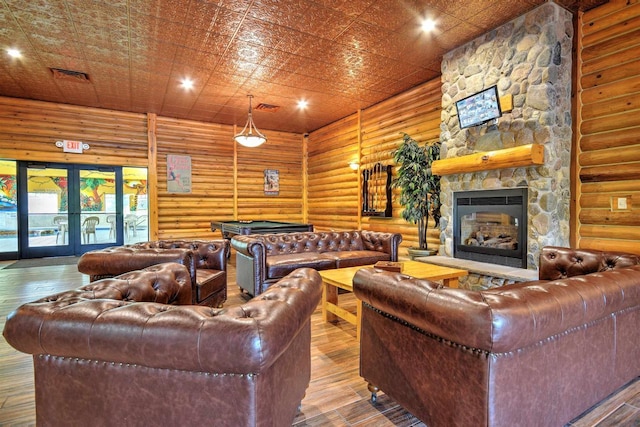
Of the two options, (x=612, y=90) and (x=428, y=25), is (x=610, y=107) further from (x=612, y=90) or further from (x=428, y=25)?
(x=428, y=25)

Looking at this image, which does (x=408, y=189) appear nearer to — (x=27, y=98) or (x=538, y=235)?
(x=538, y=235)

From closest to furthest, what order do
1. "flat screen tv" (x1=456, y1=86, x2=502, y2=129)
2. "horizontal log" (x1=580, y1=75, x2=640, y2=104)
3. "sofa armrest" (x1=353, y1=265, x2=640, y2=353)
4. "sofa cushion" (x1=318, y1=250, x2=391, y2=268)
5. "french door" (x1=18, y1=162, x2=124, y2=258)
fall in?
"sofa armrest" (x1=353, y1=265, x2=640, y2=353) → "horizontal log" (x1=580, y1=75, x2=640, y2=104) → "flat screen tv" (x1=456, y1=86, x2=502, y2=129) → "sofa cushion" (x1=318, y1=250, x2=391, y2=268) → "french door" (x1=18, y1=162, x2=124, y2=258)

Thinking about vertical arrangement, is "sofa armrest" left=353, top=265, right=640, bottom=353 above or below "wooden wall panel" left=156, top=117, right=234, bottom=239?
below

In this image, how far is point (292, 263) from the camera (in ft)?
13.6

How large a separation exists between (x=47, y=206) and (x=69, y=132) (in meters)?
1.74

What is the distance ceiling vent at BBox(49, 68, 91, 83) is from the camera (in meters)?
5.42

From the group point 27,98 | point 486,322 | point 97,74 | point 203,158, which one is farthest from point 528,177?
point 27,98

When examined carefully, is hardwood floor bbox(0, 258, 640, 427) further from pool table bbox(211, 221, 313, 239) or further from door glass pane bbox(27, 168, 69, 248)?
door glass pane bbox(27, 168, 69, 248)

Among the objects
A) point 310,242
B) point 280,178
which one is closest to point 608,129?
point 310,242

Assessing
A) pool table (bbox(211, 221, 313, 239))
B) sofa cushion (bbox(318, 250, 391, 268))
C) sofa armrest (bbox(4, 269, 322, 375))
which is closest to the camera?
sofa armrest (bbox(4, 269, 322, 375))

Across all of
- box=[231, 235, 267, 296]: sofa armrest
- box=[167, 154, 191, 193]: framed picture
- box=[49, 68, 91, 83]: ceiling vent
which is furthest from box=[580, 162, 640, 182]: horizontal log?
box=[167, 154, 191, 193]: framed picture

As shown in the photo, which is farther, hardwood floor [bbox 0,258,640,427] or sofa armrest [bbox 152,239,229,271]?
sofa armrest [bbox 152,239,229,271]

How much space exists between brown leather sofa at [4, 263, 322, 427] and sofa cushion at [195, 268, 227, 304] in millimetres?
1879

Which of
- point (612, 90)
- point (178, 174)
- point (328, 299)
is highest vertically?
point (612, 90)
